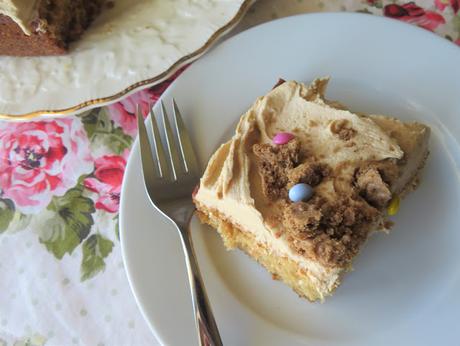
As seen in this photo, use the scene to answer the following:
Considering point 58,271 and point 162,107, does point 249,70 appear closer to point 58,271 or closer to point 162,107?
point 162,107

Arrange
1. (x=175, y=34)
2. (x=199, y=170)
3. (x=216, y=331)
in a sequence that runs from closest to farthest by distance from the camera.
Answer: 1. (x=216, y=331)
2. (x=199, y=170)
3. (x=175, y=34)

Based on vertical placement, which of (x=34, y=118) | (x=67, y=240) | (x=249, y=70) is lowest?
(x=67, y=240)

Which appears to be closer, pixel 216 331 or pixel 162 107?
pixel 216 331

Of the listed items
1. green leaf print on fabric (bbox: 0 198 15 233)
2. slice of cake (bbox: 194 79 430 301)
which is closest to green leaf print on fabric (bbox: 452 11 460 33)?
slice of cake (bbox: 194 79 430 301)

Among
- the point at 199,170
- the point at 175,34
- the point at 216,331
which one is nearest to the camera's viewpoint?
the point at 216,331

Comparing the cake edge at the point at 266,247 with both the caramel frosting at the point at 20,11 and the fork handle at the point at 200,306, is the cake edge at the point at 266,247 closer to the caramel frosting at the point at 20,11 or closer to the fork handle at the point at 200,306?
the fork handle at the point at 200,306

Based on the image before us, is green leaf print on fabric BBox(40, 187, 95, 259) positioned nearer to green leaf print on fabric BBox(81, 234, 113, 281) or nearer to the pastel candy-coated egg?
green leaf print on fabric BBox(81, 234, 113, 281)

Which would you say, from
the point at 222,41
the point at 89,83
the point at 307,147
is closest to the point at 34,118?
the point at 89,83
